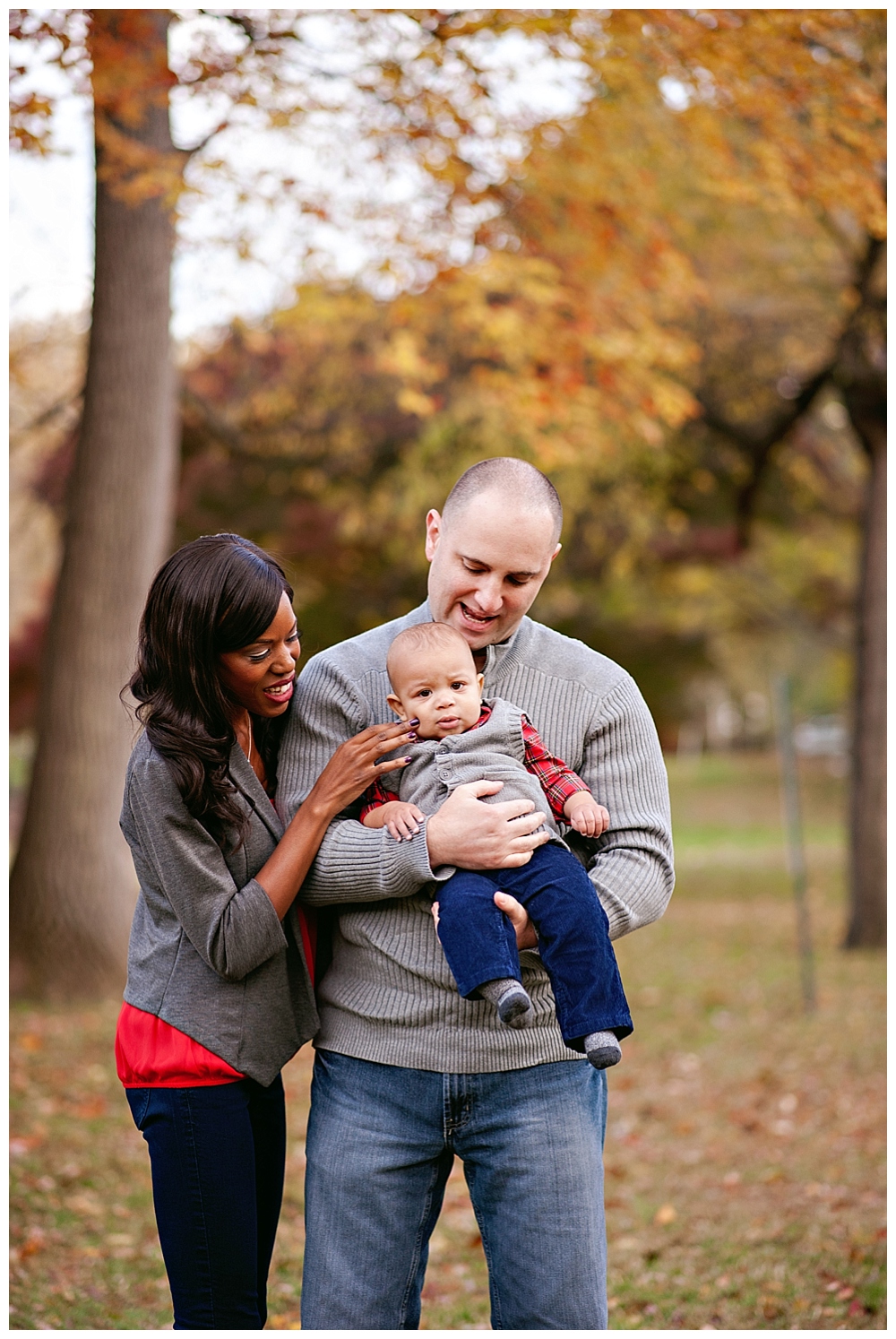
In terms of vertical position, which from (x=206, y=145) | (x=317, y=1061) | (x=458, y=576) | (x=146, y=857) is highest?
(x=206, y=145)

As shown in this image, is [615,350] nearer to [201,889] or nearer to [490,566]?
[490,566]

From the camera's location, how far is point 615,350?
881 cm

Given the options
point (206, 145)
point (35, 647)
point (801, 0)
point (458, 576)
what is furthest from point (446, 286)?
point (35, 647)

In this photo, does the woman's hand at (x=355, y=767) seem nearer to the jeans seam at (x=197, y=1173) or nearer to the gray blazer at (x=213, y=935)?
the gray blazer at (x=213, y=935)

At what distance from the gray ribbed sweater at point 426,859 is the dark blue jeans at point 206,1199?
25 centimetres

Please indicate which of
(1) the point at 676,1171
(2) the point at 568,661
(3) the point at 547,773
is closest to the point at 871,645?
(1) the point at 676,1171

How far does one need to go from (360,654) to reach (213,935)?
2.10 ft

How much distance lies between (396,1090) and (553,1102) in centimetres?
30

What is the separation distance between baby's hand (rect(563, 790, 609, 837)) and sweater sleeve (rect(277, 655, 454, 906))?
27 cm

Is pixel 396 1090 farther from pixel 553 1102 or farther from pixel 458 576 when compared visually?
pixel 458 576

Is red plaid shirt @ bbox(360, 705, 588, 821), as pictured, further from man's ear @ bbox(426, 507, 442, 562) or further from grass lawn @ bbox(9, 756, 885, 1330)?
grass lawn @ bbox(9, 756, 885, 1330)

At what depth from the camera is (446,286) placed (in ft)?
28.9

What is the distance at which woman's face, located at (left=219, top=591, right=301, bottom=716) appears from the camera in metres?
2.45

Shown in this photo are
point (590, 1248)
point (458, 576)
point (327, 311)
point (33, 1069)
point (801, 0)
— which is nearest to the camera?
point (590, 1248)
